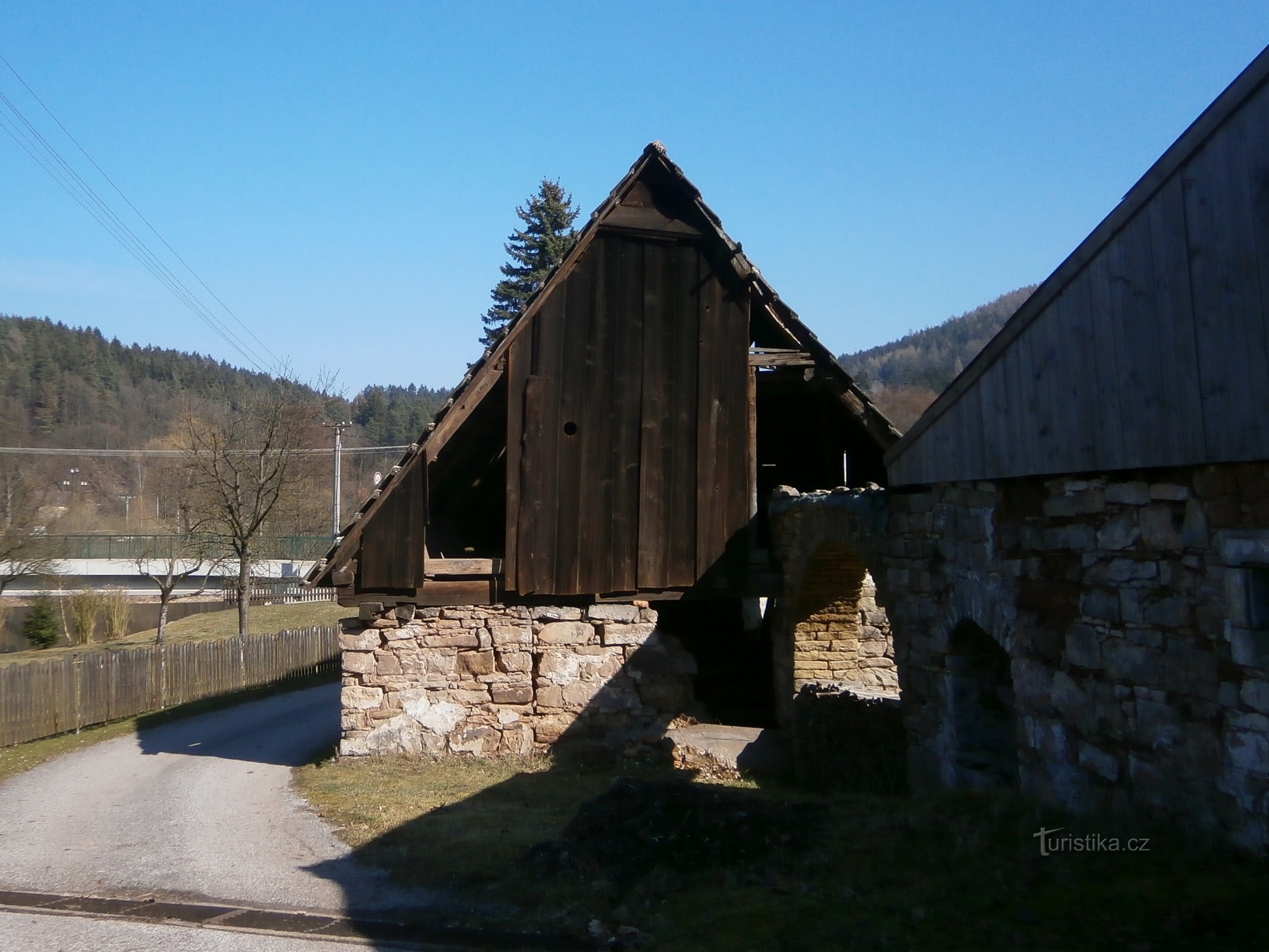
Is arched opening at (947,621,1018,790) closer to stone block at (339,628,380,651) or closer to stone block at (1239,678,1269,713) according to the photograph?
stone block at (1239,678,1269,713)

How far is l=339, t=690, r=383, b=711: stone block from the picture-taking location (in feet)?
36.0

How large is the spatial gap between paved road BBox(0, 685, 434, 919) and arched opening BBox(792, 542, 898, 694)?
514cm

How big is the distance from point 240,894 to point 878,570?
18.3 feet

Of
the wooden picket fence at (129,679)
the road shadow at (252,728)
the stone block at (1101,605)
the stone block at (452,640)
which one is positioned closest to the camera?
the stone block at (1101,605)

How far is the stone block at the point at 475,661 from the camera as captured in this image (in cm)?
1110

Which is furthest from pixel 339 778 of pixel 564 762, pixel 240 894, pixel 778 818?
pixel 778 818

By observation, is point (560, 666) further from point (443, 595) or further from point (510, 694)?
point (443, 595)

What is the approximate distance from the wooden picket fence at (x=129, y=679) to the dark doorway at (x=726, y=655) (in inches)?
334

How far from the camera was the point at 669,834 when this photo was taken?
6.53 metres

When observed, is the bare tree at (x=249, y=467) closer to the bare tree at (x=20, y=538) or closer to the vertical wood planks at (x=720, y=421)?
the bare tree at (x=20, y=538)

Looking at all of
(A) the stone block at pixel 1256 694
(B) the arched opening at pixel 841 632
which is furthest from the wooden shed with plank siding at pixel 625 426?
(A) the stone block at pixel 1256 694

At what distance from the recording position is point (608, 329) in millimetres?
11281

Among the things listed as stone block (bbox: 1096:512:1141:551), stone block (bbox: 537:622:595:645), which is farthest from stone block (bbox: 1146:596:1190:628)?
stone block (bbox: 537:622:595:645)

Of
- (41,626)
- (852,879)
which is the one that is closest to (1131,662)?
(852,879)
